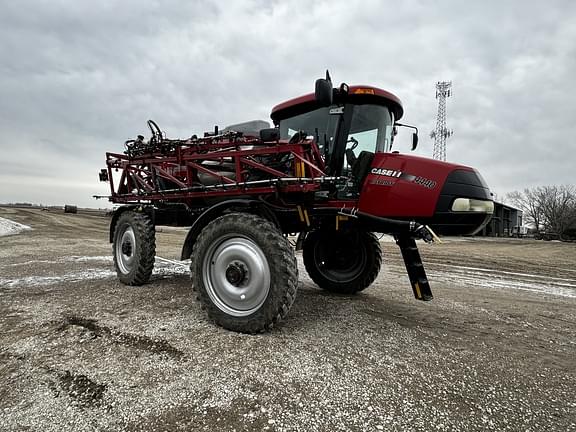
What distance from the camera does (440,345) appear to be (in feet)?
9.80

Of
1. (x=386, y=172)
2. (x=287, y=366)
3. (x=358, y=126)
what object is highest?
(x=358, y=126)

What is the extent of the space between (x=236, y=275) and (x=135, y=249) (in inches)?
94.3

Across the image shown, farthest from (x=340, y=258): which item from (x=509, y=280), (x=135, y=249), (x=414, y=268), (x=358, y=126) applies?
(x=509, y=280)

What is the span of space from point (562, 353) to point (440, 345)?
1038 mm

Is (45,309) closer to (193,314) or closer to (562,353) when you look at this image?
(193,314)

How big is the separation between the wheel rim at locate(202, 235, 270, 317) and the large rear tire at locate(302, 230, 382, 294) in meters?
1.92

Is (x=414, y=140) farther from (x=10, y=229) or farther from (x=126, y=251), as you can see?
(x=10, y=229)

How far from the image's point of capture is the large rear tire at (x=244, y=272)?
118 inches

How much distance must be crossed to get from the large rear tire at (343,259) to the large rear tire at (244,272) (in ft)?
6.26

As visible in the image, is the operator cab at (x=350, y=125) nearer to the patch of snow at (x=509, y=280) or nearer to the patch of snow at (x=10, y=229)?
the patch of snow at (x=509, y=280)

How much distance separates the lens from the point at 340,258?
502 cm

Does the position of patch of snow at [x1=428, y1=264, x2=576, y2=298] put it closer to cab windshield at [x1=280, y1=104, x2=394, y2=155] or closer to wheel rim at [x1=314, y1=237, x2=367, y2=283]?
wheel rim at [x1=314, y1=237, x2=367, y2=283]

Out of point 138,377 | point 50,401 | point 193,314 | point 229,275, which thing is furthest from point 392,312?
point 50,401

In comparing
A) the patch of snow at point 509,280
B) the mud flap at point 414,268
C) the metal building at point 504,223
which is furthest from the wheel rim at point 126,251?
the metal building at point 504,223
